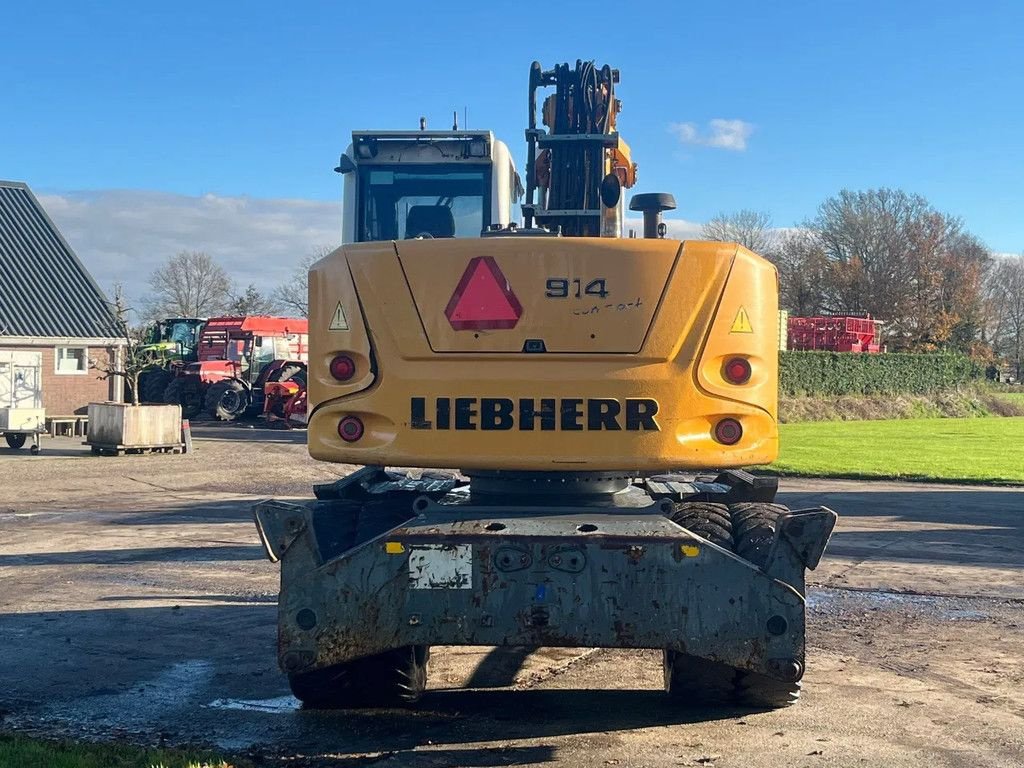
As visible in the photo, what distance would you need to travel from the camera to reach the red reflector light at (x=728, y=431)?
5.34 meters

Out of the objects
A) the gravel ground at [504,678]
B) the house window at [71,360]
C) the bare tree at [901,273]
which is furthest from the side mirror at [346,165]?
the bare tree at [901,273]

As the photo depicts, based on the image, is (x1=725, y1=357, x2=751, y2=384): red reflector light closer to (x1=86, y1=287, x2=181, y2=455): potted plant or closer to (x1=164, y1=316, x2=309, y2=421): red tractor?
(x1=86, y1=287, x2=181, y2=455): potted plant

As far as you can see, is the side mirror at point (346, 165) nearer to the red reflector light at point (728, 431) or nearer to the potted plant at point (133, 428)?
the red reflector light at point (728, 431)

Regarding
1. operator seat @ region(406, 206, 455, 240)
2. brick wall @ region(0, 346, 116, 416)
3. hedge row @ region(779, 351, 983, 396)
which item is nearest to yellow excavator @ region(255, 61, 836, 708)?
operator seat @ region(406, 206, 455, 240)

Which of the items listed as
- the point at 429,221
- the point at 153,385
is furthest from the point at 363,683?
the point at 153,385

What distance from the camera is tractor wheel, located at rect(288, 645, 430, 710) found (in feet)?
18.5

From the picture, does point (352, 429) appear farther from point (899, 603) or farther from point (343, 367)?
point (899, 603)

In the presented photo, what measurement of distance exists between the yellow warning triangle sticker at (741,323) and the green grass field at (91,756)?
2940mm

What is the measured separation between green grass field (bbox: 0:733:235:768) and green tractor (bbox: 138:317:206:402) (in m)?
29.2

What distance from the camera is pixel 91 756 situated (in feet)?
16.3

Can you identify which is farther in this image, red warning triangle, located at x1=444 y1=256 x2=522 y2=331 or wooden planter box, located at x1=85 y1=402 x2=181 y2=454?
wooden planter box, located at x1=85 y1=402 x2=181 y2=454

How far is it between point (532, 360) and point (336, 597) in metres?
1.39

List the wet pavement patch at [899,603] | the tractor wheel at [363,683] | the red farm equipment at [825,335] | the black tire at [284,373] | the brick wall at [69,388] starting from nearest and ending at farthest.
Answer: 1. the tractor wheel at [363,683]
2. the wet pavement patch at [899,603]
3. the brick wall at [69,388]
4. the black tire at [284,373]
5. the red farm equipment at [825,335]

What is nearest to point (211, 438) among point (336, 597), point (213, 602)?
point (213, 602)
